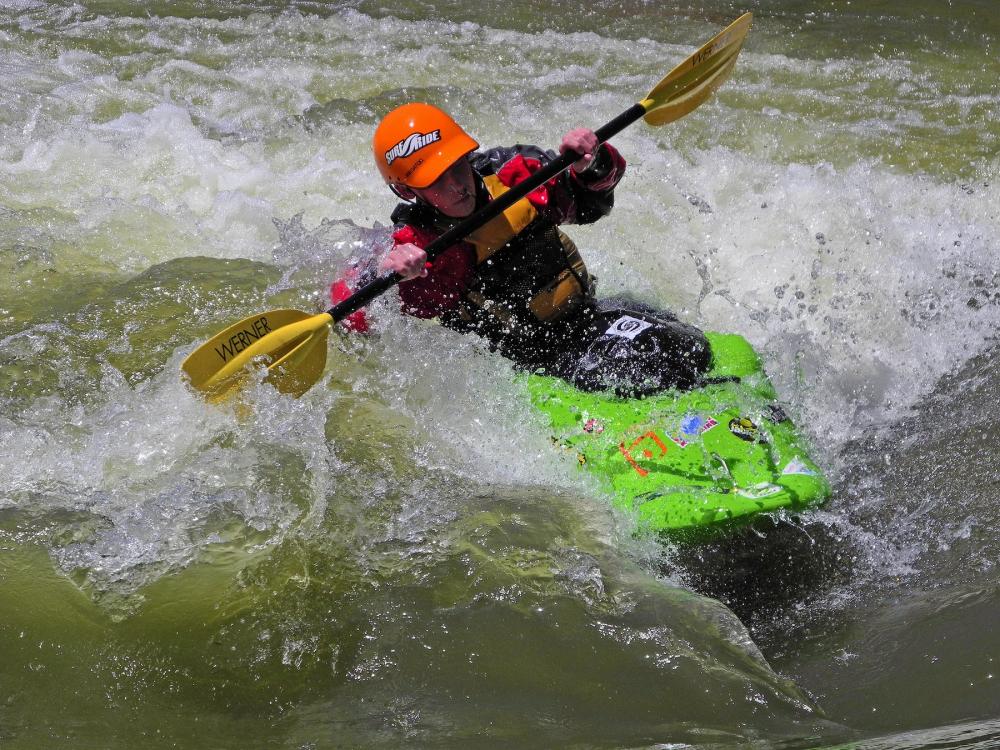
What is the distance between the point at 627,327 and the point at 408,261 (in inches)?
30.2

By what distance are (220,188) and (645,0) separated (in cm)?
354

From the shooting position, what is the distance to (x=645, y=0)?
7.11m

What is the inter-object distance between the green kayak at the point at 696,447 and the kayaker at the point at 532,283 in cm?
9

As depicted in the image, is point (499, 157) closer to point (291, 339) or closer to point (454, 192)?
point (454, 192)

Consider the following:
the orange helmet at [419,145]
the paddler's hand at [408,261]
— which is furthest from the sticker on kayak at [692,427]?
the orange helmet at [419,145]

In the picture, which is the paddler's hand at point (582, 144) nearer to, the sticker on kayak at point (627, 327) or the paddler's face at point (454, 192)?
the paddler's face at point (454, 192)

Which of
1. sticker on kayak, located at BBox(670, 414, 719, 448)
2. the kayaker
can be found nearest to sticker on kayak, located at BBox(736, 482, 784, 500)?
sticker on kayak, located at BBox(670, 414, 719, 448)

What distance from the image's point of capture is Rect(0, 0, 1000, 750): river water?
7.79 ft

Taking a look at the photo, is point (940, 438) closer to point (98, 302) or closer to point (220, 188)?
point (98, 302)

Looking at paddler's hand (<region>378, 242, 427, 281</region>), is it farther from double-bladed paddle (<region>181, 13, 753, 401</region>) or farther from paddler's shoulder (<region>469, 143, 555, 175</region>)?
paddler's shoulder (<region>469, 143, 555, 175</region>)

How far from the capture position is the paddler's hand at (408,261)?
305 cm

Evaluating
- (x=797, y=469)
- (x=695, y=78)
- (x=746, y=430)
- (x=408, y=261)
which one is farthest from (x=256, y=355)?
(x=695, y=78)

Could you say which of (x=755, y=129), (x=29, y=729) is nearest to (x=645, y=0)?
(x=755, y=129)

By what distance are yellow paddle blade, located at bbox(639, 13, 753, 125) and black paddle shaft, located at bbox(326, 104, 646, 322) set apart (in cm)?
37
